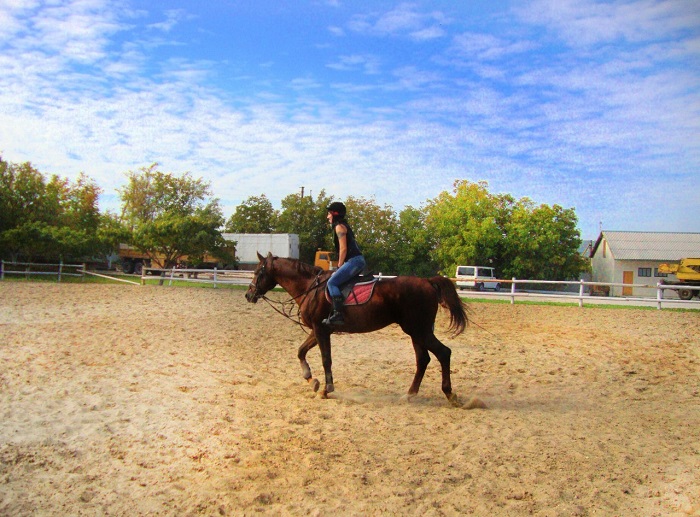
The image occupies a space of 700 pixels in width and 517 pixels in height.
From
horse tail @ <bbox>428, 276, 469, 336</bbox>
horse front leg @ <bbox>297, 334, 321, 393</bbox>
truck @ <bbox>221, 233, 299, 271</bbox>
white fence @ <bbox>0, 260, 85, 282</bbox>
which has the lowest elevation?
horse front leg @ <bbox>297, 334, 321, 393</bbox>

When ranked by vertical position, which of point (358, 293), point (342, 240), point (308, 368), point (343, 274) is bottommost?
point (308, 368)

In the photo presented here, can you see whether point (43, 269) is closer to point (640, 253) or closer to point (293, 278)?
point (293, 278)

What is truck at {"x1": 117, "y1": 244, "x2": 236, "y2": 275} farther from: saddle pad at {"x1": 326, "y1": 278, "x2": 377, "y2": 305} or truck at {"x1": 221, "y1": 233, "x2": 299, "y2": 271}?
saddle pad at {"x1": 326, "y1": 278, "x2": 377, "y2": 305}

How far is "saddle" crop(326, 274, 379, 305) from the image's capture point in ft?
24.7

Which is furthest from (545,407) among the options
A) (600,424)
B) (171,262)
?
(171,262)

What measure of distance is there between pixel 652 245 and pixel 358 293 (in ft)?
149

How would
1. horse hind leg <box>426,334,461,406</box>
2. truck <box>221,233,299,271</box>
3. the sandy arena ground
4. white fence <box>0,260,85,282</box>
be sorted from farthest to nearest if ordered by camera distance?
truck <box>221,233,299,271</box> < white fence <box>0,260,85,282</box> < horse hind leg <box>426,334,461,406</box> < the sandy arena ground

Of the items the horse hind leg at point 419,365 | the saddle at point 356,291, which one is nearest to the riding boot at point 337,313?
the saddle at point 356,291

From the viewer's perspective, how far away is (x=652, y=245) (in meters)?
45.5

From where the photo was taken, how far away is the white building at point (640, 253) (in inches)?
1716

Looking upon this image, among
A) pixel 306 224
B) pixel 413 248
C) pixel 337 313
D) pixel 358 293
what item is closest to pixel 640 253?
pixel 413 248

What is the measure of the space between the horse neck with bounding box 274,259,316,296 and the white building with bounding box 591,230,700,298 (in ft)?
128

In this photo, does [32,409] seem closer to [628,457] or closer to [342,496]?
[342,496]

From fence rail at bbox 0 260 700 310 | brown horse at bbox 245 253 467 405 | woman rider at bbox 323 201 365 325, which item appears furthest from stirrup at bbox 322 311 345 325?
fence rail at bbox 0 260 700 310
